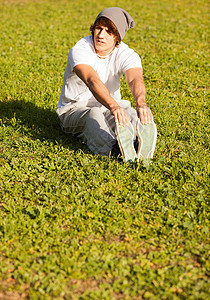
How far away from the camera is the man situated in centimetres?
406

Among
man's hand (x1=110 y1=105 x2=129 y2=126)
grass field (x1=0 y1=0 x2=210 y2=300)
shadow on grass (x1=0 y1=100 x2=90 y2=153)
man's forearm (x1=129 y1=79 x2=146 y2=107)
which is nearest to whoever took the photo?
grass field (x1=0 y1=0 x2=210 y2=300)

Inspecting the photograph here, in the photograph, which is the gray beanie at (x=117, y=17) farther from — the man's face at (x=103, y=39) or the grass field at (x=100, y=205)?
the grass field at (x=100, y=205)

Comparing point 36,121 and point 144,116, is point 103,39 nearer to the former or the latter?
point 144,116

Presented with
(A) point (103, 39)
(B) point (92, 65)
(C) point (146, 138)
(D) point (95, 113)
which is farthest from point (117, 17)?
(C) point (146, 138)

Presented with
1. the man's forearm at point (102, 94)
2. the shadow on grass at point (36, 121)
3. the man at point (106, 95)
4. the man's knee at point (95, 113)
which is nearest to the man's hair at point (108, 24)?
the man at point (106, 95)

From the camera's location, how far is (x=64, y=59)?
8297 millimetres

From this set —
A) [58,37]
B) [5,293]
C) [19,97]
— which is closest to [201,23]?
[58,37]

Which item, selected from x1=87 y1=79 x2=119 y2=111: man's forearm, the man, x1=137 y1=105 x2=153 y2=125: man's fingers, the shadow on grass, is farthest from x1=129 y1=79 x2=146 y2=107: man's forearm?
the shadow on grass

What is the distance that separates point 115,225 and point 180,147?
178 centimetres

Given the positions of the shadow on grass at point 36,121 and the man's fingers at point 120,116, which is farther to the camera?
the shadow on grass at point 36,121

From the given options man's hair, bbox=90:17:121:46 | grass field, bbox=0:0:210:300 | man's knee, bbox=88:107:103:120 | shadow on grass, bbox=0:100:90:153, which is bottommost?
grass field, bbox=0:0:210:300

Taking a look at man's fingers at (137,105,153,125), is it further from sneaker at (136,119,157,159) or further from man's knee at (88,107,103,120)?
man's knee at (88,107,103,120)

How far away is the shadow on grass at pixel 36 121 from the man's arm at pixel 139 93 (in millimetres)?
875

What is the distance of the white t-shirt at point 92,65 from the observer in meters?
4.39
